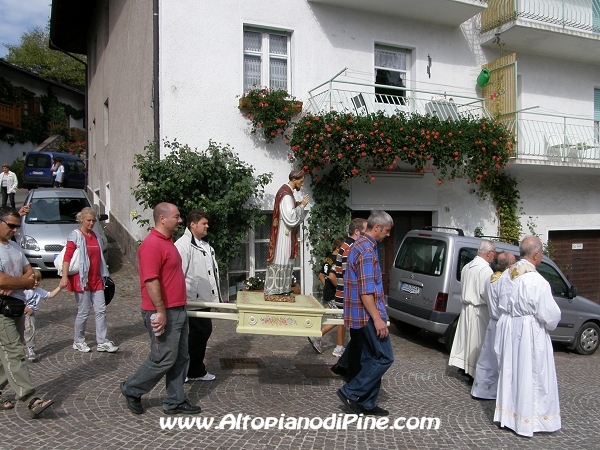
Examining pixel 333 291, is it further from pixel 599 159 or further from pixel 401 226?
pixel 599 159

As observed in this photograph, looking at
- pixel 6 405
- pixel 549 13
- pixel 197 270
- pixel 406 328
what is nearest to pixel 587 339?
pixel 406 328

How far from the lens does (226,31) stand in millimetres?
10453

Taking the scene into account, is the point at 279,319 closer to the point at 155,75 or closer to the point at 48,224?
the point at 155,75

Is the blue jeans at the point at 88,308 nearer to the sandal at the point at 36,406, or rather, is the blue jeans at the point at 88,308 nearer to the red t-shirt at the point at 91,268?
the red t-shirt at the point at 91,268

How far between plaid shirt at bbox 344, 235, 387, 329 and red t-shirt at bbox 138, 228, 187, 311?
1.53 metres

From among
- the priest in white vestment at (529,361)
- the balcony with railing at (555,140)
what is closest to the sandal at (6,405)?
the priest in white vestment at (529,361)

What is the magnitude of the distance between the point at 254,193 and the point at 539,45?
8.79 meters

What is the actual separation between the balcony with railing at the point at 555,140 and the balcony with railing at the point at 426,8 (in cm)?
275

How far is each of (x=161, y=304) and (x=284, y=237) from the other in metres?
2.11

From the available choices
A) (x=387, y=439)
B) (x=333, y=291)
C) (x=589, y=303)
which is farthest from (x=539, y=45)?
(x=387, y=439)

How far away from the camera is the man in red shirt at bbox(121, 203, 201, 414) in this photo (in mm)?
4574

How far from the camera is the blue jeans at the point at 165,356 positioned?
471 centimetres

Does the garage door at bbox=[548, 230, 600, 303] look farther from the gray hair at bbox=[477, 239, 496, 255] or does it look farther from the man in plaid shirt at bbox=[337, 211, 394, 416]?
the man in plaid shirt at bbox=[337, 211, 394, 416]

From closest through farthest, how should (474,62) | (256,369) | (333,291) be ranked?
(256,369) → (333,291) → (474,62)
